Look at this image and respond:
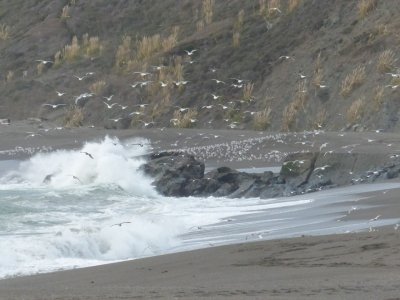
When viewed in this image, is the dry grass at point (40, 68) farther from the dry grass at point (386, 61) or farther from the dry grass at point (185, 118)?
the dry grass at point (386, 61)

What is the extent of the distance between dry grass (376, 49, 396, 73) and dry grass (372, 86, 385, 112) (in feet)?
2.73

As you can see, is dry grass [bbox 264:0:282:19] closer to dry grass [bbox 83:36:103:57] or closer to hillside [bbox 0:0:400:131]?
hillside [bbox 0:0:400:131]

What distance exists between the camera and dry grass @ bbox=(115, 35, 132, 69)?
32.1 metres

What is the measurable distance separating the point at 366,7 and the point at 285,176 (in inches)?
375

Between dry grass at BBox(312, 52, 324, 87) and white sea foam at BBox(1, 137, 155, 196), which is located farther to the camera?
dry grass at BBox(312, 52, 324, 87)

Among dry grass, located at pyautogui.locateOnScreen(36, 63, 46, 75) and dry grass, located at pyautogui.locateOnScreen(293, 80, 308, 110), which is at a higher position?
dry grass, located at pyautogui.locateOnScreen(293, 80, 308, 110)

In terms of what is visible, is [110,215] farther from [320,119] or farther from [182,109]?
[182,109]

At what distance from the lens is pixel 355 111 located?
A: 24.6m

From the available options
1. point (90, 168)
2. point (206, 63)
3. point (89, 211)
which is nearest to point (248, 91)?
point (206, 63)

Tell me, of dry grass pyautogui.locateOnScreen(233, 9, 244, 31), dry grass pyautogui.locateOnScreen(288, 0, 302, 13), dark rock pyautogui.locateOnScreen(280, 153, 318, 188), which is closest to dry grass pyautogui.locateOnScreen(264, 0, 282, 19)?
dry grass pyautogui.locateOnScreen(288, 0, 302, 13)

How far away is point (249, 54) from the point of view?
97.2 feet

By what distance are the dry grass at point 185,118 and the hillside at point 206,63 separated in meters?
0.04

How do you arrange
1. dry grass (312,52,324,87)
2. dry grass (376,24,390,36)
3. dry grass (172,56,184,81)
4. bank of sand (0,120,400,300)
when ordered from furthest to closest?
1. dry grass (172,56,184,81)
2. dry grass (376,24,390,36)
3. dry grass (312,52,324,87)
4. bank of sand (0,120,400,300)

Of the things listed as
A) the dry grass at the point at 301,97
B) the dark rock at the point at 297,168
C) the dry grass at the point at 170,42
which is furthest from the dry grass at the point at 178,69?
the dark rock at the point at 297,168
